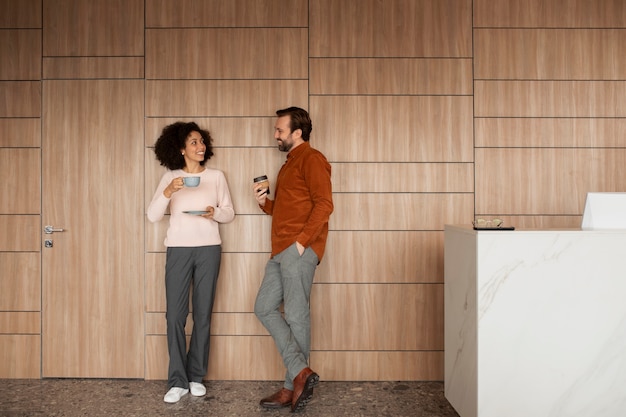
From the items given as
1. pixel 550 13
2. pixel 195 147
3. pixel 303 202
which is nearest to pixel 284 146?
pixel 303 202

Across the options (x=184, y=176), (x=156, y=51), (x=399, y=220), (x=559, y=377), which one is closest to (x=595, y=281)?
(x=559, y=377)

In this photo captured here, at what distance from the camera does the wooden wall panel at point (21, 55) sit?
394cm

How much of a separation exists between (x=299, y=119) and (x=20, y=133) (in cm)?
213

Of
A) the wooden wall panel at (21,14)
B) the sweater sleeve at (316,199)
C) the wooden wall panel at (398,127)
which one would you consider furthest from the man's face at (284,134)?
the wooden wall panel at (21,14)

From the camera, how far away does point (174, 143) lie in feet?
12.2

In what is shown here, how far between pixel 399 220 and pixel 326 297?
779 mm

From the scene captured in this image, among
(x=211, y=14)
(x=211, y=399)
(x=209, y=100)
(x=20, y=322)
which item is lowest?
(x=211, y=399)

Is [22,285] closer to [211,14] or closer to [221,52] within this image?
[221,52]

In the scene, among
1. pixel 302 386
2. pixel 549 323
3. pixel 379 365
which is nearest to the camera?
pixel 549 323

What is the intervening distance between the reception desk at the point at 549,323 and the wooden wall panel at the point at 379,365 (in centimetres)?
121

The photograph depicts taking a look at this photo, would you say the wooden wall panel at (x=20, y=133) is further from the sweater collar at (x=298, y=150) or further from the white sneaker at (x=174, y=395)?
the white sneaker at (x=174, y=395)

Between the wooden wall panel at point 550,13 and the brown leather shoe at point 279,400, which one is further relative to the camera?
the wooden wall panel at point 550,13

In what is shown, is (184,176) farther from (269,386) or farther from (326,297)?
(269,386)

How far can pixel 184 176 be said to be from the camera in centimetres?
360
